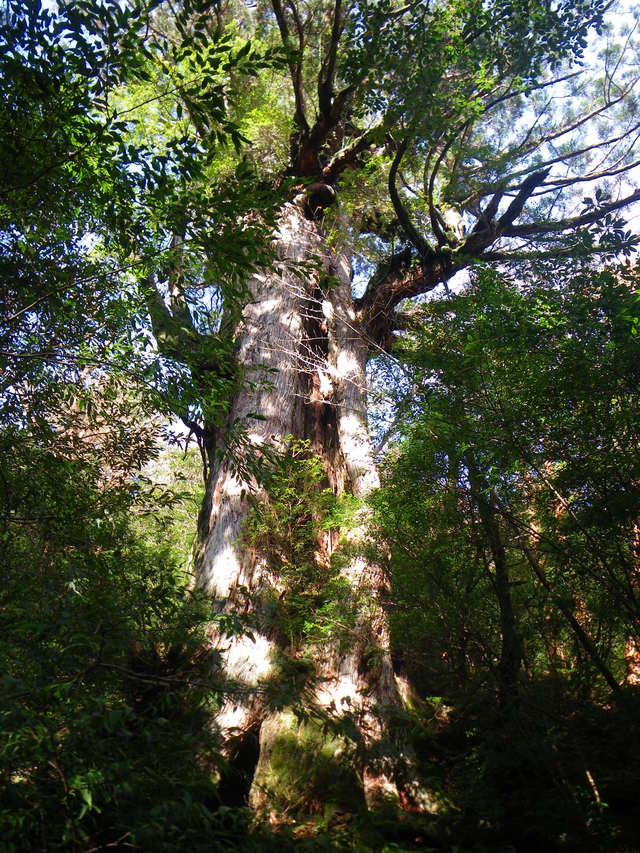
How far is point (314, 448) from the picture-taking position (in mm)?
8258

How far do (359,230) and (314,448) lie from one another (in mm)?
4729

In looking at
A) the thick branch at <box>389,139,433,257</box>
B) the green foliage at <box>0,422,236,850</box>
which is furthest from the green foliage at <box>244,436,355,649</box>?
the thick branch at <box>389,139,433,257</box>

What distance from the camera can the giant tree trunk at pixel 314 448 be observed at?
204 inches

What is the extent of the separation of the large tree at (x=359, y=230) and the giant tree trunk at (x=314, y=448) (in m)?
0.02

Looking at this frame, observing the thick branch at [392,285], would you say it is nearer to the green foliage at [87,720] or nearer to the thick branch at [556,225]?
the thick branch at [556,225]

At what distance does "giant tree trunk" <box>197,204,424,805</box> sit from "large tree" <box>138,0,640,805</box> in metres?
0.02

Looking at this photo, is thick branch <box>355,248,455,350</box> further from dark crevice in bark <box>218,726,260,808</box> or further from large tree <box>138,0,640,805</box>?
dark crevice in bark <box>218,726,260,808</box>

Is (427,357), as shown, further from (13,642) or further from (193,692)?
(13,642)

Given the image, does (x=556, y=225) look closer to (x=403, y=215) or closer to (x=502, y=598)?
(x=403, y=215)

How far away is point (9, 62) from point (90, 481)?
255 cm

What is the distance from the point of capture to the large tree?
5352 millimetres

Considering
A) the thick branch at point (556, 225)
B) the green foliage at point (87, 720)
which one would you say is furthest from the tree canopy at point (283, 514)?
the thick branch at point (556, 225)

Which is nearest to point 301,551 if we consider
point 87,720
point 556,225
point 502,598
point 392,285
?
point 502,598

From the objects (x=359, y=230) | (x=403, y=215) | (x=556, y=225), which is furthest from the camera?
(x=359, y=230)
